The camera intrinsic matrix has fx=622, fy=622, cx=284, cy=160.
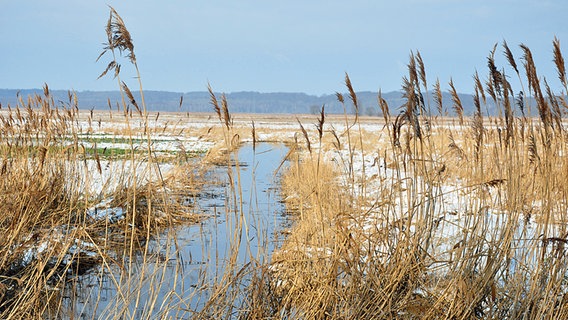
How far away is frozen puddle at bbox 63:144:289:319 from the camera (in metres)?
4.05

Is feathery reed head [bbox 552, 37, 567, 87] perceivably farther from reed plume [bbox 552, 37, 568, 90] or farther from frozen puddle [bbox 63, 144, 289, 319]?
frozen puddle [bbox 63, 144, 289, 319]

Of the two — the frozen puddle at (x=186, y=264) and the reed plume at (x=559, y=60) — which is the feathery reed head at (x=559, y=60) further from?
the frozen puddle at (x=186, y=264)

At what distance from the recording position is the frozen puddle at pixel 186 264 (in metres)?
4.05

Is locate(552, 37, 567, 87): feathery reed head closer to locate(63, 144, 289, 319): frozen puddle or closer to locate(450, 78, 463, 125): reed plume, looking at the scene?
locate(450, 78, 463, 125): reed plume

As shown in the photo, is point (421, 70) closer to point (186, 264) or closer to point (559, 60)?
point (559, 60)

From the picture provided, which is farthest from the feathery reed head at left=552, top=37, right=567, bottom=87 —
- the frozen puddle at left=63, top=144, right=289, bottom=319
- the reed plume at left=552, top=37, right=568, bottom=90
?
the frozen puddle at left=63, top=144, right=289, bottom=319

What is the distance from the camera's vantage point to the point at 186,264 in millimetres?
6582

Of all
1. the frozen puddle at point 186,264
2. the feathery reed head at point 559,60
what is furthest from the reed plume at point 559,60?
the frozen puddle at point 186,264

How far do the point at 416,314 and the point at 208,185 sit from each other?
9897 mm

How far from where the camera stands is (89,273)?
632 cm

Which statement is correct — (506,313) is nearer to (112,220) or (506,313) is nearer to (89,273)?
(89,273)

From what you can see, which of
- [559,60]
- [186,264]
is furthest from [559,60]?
[186,264]

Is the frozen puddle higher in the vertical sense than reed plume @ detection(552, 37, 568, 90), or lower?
lower

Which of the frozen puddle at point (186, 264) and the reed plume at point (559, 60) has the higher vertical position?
the reed plume at point (559, 60)
